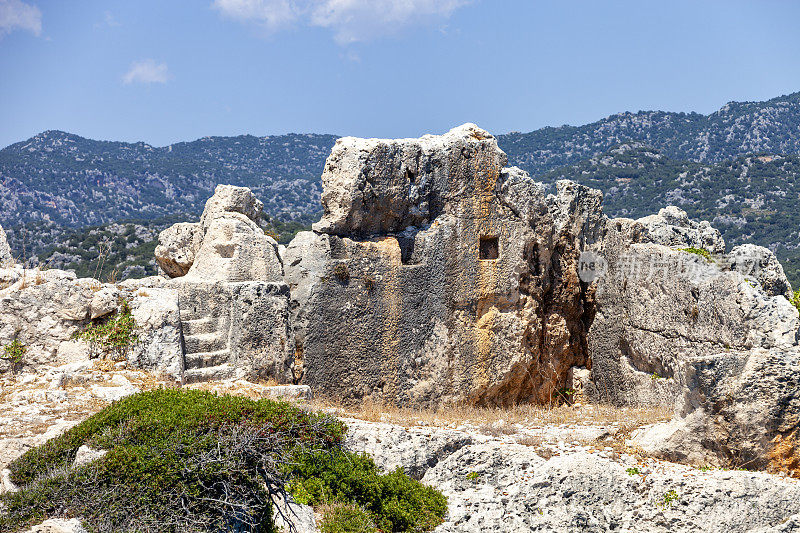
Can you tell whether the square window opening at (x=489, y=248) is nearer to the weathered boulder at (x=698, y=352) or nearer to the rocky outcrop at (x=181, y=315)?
the weathered boulder at (x=698, y=352)

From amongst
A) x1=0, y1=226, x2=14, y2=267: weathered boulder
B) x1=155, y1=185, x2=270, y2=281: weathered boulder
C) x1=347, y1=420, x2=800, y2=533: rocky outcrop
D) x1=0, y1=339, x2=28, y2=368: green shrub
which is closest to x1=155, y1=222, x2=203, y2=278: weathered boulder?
x1=155, y1=185, x2=270, y2=281: weathered boulder

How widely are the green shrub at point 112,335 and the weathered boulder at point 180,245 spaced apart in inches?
198

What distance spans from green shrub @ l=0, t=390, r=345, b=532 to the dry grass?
10.4 feet

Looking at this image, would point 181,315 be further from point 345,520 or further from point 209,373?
point 345,520

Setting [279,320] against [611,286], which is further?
[611,286]

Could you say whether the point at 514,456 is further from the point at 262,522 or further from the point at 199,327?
the point at 199,327

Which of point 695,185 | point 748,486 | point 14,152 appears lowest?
point 748,486

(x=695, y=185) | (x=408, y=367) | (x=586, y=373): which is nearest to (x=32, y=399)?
(x=408, y=367)

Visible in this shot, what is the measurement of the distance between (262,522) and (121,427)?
5.86ft

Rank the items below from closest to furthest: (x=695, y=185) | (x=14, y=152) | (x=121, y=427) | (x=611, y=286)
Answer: (x=121, y=427), (x=611, y=286), (x=695, y=185), (x=14, y=152)

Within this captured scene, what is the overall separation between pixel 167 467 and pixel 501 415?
274 inches

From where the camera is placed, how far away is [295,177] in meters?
67.9

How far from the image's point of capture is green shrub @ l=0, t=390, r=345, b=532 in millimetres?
6523

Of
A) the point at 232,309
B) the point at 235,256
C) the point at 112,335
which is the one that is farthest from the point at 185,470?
the point at 235,256
